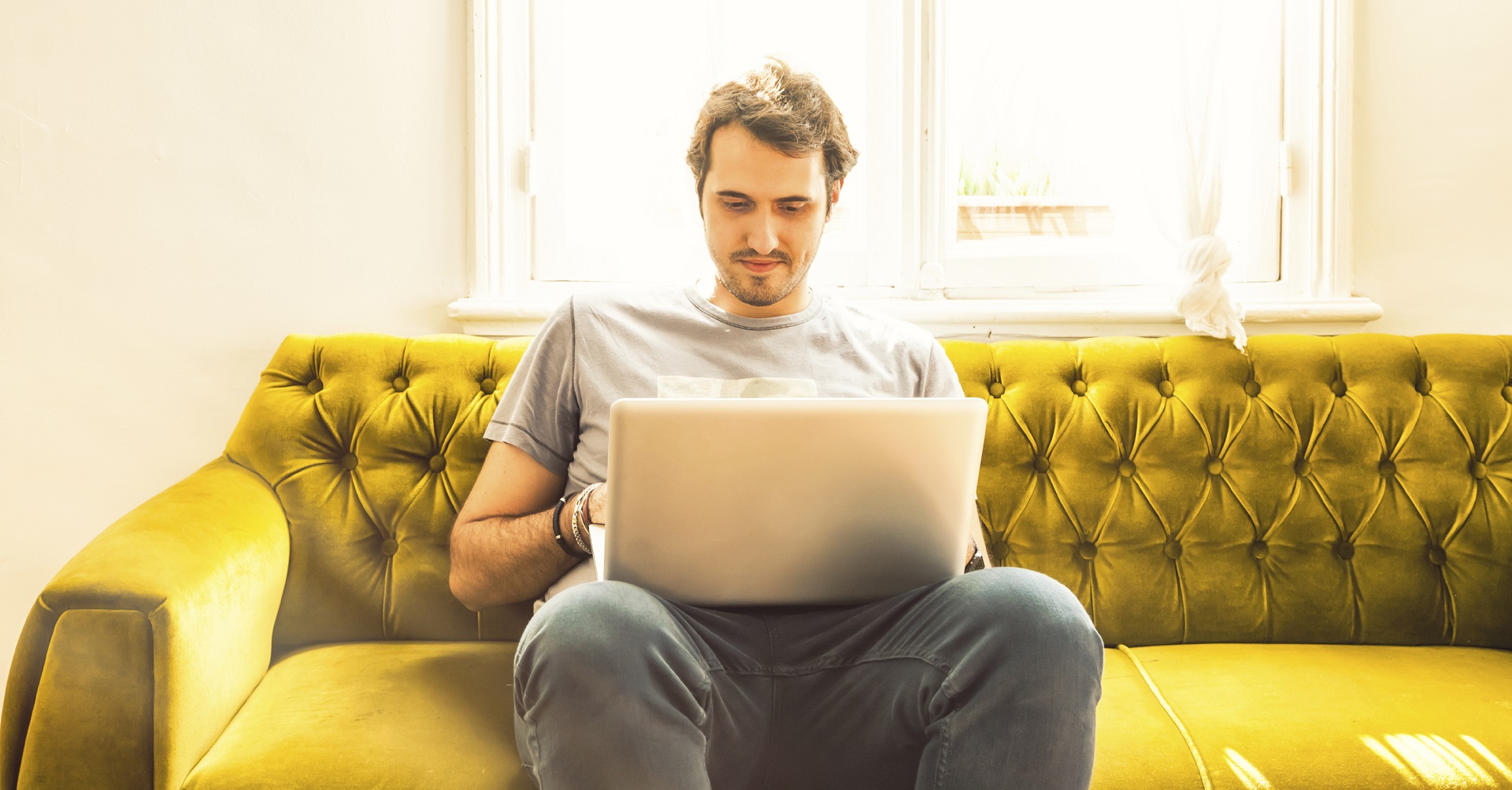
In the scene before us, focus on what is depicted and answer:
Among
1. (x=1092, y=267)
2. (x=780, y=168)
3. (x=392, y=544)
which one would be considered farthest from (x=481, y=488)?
(x=1092, y=267)

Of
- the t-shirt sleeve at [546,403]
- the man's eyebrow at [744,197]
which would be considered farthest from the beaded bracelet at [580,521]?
the man's eyebrow at [744,197]

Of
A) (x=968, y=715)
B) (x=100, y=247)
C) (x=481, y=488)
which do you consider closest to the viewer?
(x=968, y=715)

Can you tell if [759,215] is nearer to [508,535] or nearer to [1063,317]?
[508,535]

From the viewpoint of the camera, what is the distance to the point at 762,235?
4.00 ft

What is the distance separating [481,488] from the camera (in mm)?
1149

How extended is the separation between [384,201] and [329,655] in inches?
33.2

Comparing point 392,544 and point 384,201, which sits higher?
point 384,201

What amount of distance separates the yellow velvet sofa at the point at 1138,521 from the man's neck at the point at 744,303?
0.30 metres

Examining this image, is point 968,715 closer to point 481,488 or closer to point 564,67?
point 481,488

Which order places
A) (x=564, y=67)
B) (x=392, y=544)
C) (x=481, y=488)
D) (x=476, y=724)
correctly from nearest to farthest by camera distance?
(x=476, y=724), (x=481, y=488), (x=392, y=544), (x=564, y=67)

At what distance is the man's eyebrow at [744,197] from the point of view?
48.4 inches

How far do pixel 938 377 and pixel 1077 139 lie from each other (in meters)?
0.76

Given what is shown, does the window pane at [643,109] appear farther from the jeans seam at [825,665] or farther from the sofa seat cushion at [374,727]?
the jeans seam at [825,665]

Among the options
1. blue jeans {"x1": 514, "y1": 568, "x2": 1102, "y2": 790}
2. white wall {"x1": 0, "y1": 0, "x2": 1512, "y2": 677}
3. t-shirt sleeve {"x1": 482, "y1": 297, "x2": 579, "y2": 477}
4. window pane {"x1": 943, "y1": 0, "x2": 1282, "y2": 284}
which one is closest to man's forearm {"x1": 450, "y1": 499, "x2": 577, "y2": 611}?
t-shirt sleeve {"x1": 482, "y1": 297, "x2": 579, "y2": 477}
